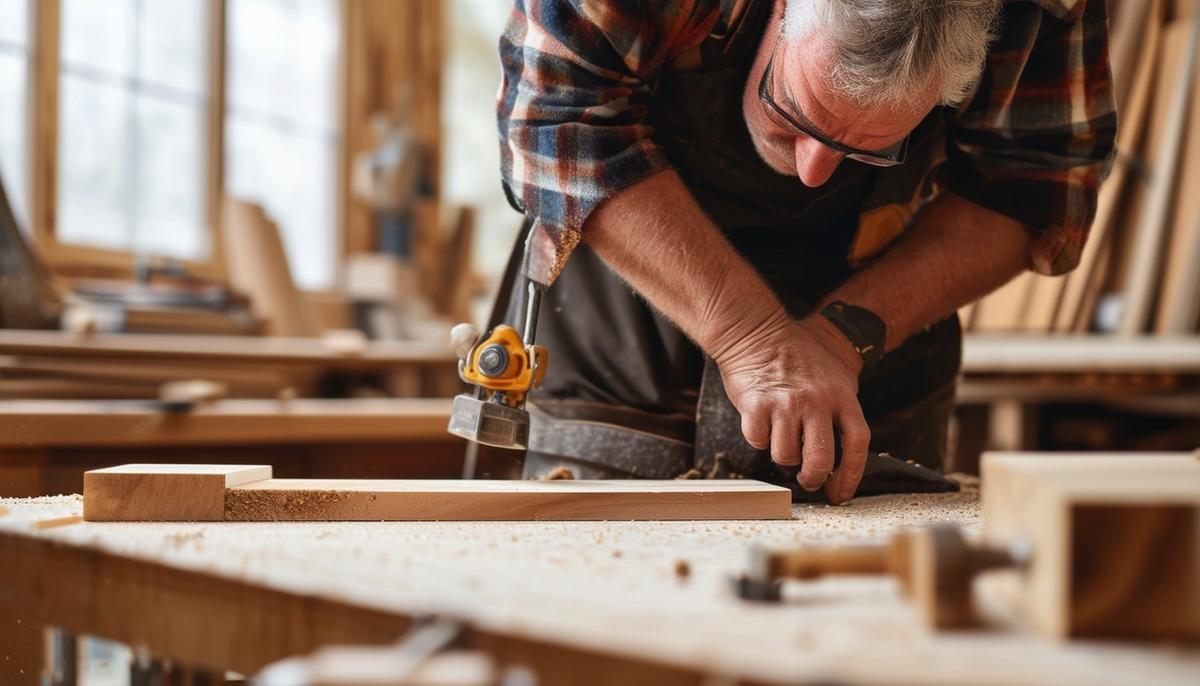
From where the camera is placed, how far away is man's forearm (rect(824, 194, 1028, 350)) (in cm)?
178

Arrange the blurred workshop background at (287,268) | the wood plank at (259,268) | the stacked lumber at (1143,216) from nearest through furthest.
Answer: the blurred workshop background at (287,268) → the stacked lumber at (1143,216) → the wood plank at (259,268)

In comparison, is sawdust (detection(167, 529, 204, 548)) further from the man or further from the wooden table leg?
the man

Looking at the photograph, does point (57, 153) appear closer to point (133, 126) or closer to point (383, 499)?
point (133, 126)

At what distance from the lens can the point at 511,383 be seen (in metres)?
1.55

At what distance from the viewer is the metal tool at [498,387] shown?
1.52 metres

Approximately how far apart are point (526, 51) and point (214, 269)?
390cm

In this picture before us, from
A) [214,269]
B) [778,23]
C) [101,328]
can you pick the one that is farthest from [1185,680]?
[214,269]

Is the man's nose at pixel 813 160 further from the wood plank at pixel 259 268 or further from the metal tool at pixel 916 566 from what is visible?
the wood plank at pixel 259 268

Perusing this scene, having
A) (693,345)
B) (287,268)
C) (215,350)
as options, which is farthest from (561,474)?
(287,268)

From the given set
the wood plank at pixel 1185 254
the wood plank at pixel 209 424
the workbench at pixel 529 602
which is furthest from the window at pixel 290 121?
the workbench at pixel 529 602

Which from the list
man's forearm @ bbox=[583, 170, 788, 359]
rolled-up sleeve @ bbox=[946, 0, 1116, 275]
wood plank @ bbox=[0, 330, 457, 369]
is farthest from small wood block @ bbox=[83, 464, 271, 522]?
wood plank @ bbox=[0, 330, 457, 369]

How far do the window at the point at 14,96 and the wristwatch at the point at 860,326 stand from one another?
331cm

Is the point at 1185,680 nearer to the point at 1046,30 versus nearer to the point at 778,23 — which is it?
the point at 778,23

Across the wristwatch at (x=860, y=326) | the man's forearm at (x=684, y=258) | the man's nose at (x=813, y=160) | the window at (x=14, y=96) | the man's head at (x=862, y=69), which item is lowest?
the wristwatch at (x=860, y=326)
